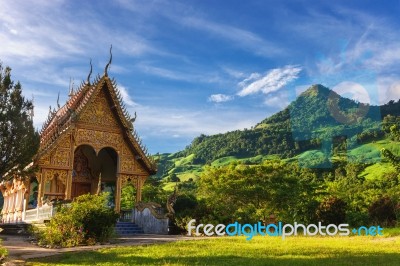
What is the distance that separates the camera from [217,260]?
8.92 m

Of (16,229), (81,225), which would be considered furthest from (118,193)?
(81,225)

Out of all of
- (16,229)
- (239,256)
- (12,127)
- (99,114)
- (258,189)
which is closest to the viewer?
Answer: (239,256)

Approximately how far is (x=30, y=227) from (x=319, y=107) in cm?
8343

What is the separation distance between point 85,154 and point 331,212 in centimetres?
1479

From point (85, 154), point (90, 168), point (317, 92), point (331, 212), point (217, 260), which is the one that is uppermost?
point (317, 92)

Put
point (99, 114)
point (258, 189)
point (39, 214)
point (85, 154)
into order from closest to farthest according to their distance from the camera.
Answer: point (39, 214) < point (99, 114) < point (85, 154) < point (258, 189)

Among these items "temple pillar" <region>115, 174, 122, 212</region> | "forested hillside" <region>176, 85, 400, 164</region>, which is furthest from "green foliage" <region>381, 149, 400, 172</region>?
"forested hillside" <region>176, 85, 400, 164</region>

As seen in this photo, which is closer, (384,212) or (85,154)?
(384,212)

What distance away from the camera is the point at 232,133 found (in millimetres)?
120500

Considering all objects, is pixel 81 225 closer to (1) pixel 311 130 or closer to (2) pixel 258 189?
(2) pixel 258 189

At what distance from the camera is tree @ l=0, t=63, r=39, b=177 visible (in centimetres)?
1180

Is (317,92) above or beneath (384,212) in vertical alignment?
above

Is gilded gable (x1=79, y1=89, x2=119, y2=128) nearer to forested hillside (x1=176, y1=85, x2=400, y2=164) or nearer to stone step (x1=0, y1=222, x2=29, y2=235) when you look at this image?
stone step (x1=0, y1=222, x2=29, y2=235)

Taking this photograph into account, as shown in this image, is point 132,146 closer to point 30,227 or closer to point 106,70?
point 106,70
